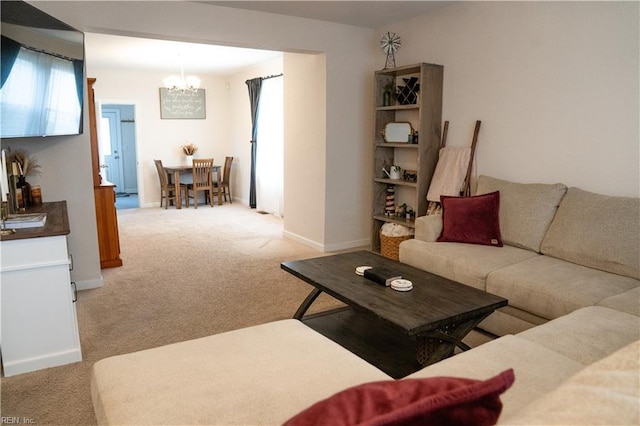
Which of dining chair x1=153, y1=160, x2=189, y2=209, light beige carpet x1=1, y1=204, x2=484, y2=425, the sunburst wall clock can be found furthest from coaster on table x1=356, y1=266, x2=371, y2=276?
dining chair x1=153, y1=160, x2=189, y2=209

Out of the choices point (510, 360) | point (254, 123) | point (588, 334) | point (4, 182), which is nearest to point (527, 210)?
point (588, 334)

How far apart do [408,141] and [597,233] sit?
6.47 ft

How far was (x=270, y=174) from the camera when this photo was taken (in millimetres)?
7277

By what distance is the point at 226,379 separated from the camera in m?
1.49

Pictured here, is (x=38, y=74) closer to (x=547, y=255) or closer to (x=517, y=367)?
(x=517, y=367)

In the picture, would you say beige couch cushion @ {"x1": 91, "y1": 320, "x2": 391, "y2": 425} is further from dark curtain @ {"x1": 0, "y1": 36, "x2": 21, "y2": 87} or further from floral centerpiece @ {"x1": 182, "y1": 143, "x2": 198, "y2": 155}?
floral centerpiece @ {"x1": 182, "y1": 143, "x2": 198, "y2": 155}

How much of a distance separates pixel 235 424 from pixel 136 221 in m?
6.20

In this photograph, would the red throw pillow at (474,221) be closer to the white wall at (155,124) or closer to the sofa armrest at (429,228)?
the sofa armrest at (429,228)

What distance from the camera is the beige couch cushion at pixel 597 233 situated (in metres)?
2.63

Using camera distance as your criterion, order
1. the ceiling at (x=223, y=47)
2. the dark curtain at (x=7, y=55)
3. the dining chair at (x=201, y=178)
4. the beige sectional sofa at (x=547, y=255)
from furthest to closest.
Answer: the dining chair at (x=201, y=178) → the ceiling at (x=223, y=47) → the beige sectional sofa at (x=547, y=255) → the dark curtain at (x=7, y=55)

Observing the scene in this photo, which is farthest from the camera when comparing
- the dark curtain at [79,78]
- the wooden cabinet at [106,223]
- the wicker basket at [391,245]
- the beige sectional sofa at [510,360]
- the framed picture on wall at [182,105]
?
the framed picture on wall at [182,105]

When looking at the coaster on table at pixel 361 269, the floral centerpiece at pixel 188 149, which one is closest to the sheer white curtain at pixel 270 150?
the floral centerpiece at pixel 188 149

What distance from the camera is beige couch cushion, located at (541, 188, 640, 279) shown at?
2.63 m

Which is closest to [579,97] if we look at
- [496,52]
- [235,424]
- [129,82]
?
[496,52]
